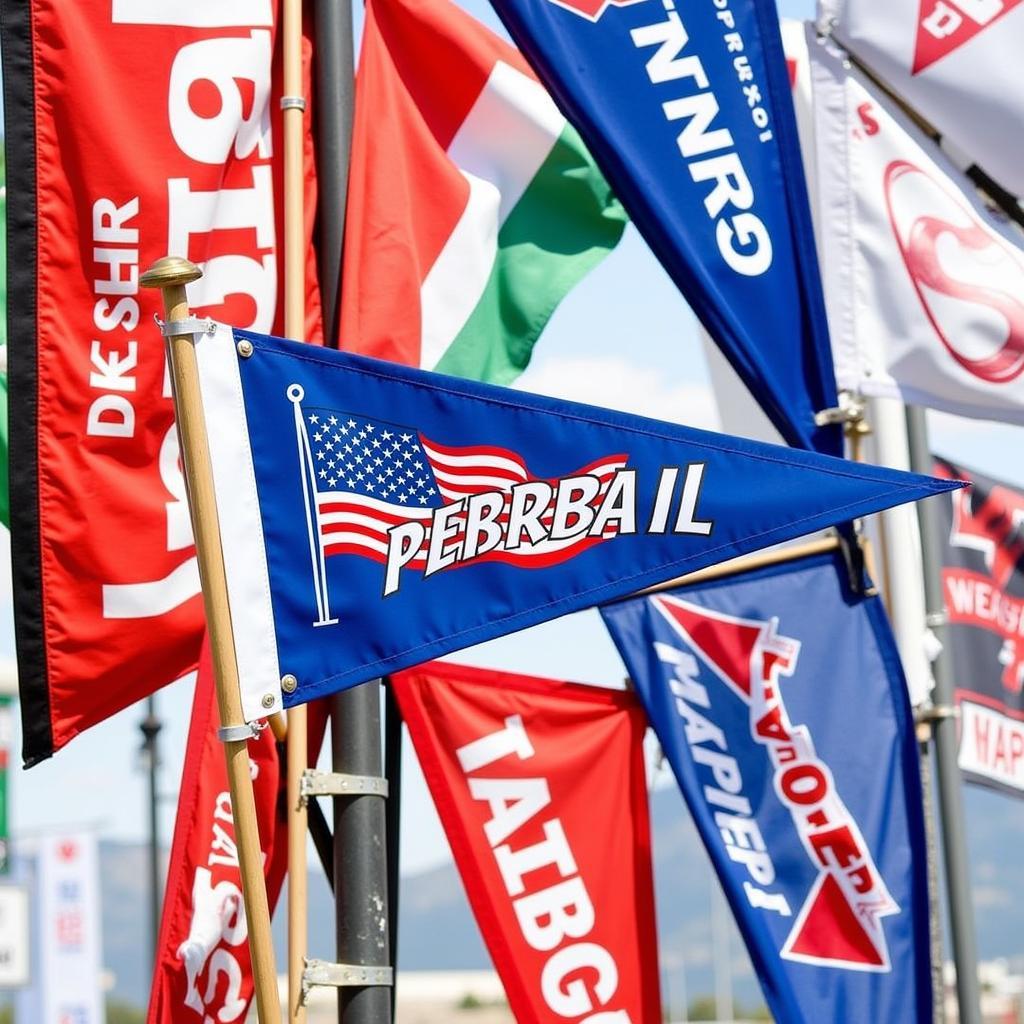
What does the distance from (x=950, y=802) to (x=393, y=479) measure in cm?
509

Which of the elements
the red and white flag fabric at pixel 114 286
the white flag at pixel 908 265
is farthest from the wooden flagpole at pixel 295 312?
the white flag at pixel 908 265

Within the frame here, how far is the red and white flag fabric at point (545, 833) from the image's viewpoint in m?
6.05

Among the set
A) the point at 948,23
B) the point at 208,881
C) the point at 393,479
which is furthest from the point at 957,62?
the point at 208,881

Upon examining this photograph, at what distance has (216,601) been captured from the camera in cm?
375

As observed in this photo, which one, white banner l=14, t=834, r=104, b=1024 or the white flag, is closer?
the white flag

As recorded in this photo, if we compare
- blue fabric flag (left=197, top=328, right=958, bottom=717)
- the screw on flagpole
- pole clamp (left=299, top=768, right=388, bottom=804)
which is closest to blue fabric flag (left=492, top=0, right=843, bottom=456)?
blue fabric flag (left=197, top=328, right=958, bottom=717)

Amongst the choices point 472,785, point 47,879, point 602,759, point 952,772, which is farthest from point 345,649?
point 47,879

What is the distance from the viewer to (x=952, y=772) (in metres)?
8.39

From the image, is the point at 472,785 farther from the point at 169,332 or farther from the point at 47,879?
the point at 47,879

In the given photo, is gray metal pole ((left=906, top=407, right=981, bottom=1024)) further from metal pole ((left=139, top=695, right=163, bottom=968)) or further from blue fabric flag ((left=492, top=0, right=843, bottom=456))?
metal pole ((left=139, top=695, right=163, bottom=968))

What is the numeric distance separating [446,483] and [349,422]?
0.81 ft

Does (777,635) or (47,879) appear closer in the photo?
(777,635)

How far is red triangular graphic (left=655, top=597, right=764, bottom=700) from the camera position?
6516mm

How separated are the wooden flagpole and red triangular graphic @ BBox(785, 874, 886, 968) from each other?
173cm
